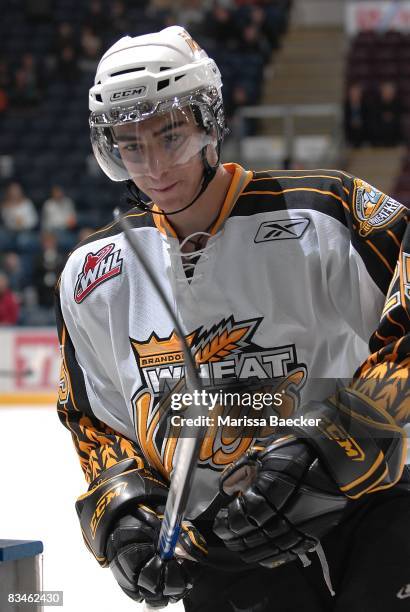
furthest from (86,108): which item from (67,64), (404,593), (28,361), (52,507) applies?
(404,593)

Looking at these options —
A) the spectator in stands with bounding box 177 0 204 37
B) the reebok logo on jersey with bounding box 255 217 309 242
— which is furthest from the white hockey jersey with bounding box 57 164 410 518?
Answer: the spectator in stands with bounding box 177 0 204 37

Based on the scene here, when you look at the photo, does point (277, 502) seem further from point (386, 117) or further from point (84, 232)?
point (386, 117)

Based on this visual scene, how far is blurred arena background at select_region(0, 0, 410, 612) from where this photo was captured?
22.5ft

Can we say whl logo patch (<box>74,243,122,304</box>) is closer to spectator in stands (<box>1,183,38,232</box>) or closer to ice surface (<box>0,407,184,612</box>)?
ice surface (<box>0,407,184,612</box>)

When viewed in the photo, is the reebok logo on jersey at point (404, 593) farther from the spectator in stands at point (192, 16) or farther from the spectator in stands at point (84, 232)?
the spectator in stands at point (192, 16)

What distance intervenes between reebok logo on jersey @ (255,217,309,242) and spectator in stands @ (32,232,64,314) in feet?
18.0

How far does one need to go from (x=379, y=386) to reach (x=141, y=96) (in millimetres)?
469

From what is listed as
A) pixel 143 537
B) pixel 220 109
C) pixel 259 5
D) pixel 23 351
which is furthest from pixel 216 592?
pixel 259 5

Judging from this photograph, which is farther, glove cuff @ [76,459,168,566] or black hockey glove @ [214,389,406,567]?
glove cuff @ [76,459,168,566]

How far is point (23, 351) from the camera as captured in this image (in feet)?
19.7

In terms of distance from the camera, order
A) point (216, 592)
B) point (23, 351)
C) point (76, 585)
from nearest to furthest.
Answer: point (216, 592), point (76, 585), point (23, 351)

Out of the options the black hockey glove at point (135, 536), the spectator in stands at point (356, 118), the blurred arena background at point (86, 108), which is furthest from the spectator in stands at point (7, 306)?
the black hockey glove at point (135, 536)

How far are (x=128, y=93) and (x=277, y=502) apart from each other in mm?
547

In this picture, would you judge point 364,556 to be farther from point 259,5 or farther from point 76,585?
point 259,5
